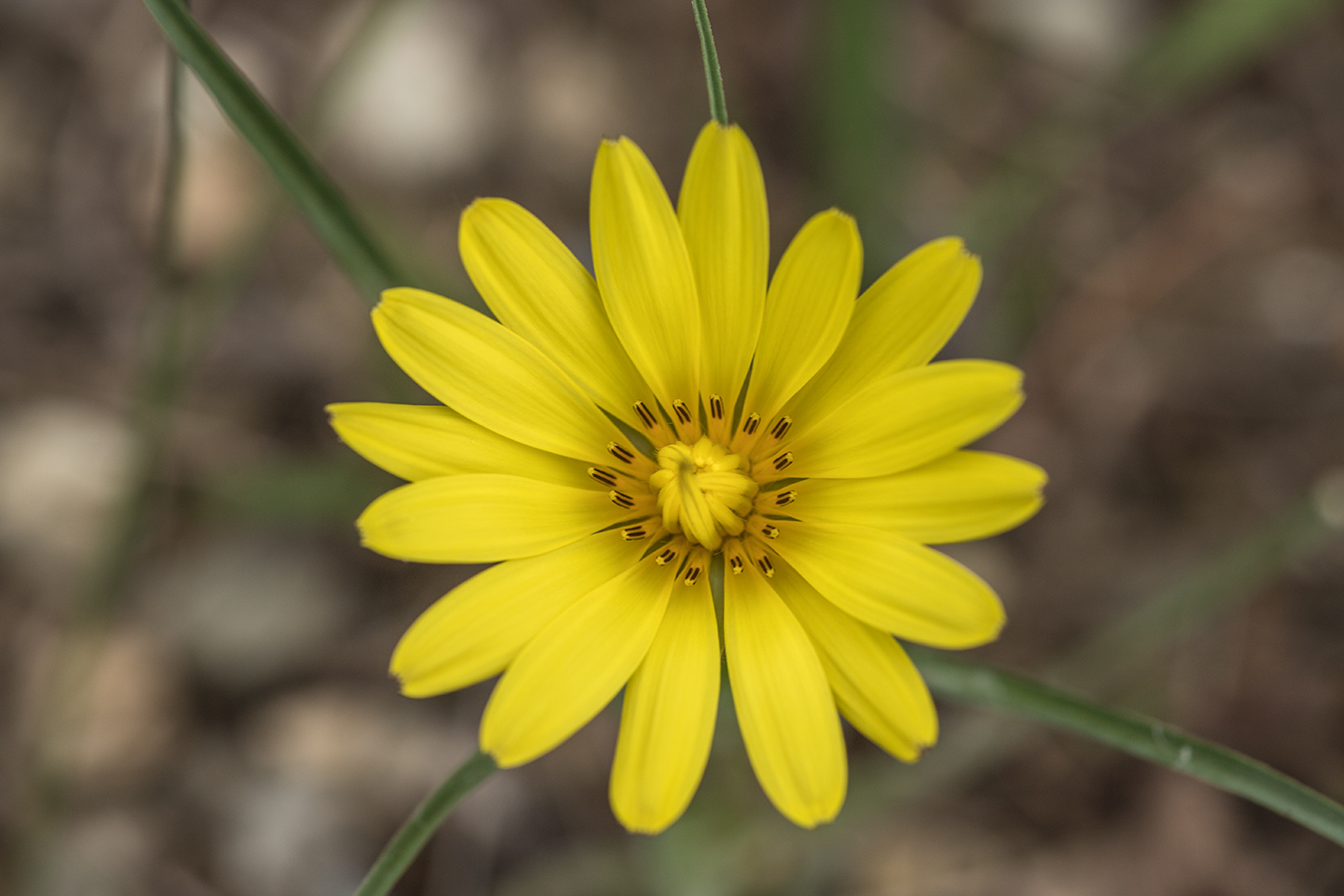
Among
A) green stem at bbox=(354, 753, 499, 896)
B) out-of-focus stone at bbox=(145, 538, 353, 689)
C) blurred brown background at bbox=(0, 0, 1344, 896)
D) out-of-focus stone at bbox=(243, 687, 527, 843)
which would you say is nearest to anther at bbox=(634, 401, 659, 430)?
green stem at bbox=(354, 753, 499, 896)

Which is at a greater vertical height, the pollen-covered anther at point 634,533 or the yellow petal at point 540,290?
the yellow petal at point 540,290

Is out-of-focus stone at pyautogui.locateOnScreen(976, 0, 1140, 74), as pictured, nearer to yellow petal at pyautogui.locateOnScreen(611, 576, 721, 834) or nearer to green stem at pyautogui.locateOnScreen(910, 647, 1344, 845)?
green stem at pyautogui.locateOnScreen(910, 647, 1344, 845)

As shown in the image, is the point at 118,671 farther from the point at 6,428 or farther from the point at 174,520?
the point at 6,428

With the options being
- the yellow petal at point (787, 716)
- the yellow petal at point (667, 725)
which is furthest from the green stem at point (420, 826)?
the yellow petal at point (787, 716)

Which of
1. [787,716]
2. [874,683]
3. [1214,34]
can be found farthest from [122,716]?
[1214,34]

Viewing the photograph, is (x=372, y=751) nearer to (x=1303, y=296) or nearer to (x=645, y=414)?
(x=645, y=414)

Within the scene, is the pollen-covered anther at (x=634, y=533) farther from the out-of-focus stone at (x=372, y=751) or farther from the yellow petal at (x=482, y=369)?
the out-of-focus stone at (x=372, y=751)
